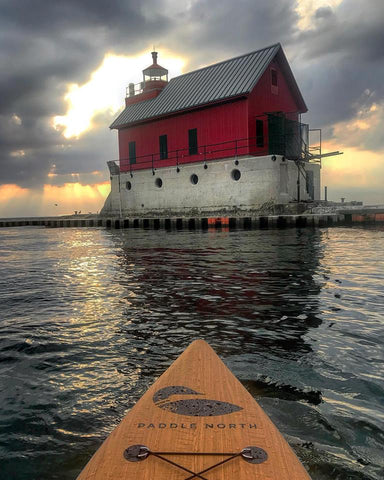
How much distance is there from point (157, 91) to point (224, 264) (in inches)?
959

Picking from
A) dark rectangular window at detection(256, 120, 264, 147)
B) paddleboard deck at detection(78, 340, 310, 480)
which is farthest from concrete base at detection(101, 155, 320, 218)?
paddleboard deck at detection(78, 340, 310, 480)

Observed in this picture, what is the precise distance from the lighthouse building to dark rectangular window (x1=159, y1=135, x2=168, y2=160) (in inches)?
2.8

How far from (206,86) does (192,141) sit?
3781 mm

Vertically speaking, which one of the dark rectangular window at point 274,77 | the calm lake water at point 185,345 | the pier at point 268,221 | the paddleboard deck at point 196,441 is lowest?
the calm lake water at point 185,345

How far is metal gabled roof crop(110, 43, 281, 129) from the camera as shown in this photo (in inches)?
976

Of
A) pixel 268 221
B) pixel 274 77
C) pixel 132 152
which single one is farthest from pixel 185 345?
pixel 132 152

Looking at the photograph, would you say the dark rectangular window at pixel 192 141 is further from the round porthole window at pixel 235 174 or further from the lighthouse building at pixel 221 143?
the round porthole window at pixel 235 174

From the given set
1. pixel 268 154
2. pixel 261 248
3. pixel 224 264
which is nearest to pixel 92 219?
pixel 268 154

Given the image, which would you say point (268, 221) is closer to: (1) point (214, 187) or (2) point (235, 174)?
(2) point (235, 174)

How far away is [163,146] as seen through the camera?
28.6 m

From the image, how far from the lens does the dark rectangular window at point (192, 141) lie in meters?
26.7

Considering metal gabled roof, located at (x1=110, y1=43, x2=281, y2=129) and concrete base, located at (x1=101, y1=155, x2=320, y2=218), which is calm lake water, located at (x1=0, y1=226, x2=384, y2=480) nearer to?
concrete base, located at (x1=101, y1=155, x2=320, y2=218)

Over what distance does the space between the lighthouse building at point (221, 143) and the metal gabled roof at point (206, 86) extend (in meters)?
0.09

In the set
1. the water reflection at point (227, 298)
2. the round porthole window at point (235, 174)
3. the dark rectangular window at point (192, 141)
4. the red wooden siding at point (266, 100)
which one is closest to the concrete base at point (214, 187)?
the round porthole window at point (235, 174)
